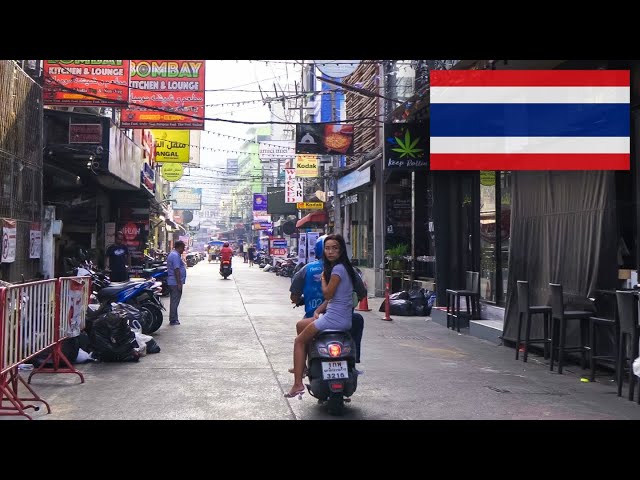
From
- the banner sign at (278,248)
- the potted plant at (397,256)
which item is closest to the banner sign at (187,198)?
the banner sign at (278,248)

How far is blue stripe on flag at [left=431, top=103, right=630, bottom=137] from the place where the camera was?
9250 mm

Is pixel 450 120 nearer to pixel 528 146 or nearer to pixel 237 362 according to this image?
pixel 528 146

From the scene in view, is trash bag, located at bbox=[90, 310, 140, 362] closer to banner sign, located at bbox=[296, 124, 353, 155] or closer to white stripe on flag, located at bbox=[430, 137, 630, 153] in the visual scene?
white stripe on flag, located at bbox=[430, 137, 630, 153]

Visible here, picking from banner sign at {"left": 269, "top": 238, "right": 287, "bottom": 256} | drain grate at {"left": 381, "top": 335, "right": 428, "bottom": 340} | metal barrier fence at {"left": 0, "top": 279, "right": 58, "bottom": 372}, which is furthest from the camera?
banner sign at {"left": 269, "top": 238, "right": 287, "bottom": 256}

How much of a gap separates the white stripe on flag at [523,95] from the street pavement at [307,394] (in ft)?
12.4

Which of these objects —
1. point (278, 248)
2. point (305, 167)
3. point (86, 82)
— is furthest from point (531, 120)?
point (278, 248)

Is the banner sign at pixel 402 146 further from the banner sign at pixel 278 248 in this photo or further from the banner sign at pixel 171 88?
the banner sign at pixel 278 248

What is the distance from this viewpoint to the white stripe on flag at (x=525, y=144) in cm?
955

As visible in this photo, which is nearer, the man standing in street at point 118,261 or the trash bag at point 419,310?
the trash bag at point 419,310

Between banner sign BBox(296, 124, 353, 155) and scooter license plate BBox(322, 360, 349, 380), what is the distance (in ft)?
53.1

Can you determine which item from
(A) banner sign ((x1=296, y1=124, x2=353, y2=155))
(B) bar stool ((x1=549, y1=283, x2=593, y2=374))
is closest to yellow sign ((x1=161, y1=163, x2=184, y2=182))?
(A) banner sign ((x1=296, y1=124, x2=353, y2=155))

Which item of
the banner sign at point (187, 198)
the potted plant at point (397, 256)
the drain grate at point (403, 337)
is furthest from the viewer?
the banner sign at point (187, 198)

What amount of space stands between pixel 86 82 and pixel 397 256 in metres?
10.2
